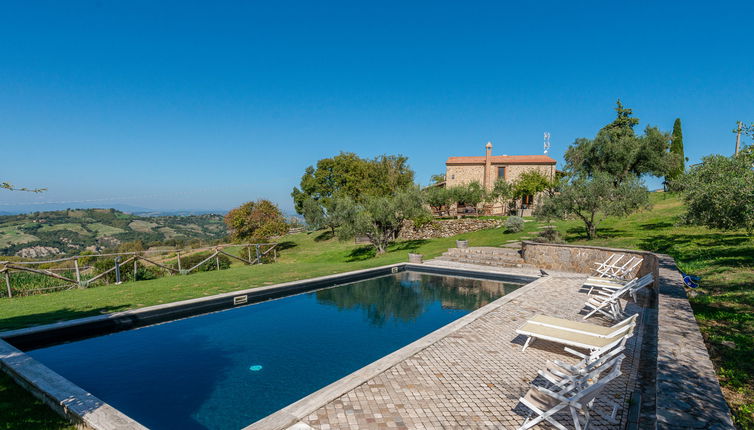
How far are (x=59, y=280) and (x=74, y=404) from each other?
37.1 feet

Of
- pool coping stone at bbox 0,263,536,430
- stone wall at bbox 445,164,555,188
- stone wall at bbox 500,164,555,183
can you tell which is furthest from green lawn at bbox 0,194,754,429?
stone wall at bbox 445,164,555,188

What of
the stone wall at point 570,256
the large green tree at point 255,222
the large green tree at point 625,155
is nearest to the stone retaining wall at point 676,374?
the stone wall at point 570,256

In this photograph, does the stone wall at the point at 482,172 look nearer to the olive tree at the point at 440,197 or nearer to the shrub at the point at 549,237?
the olive tree at the point at 440,197

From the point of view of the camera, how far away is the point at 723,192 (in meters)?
8.61

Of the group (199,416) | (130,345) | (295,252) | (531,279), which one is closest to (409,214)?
(531,279)

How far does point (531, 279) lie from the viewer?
12461 millimetres

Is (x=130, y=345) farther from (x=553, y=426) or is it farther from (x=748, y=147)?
(x=748, y=147)

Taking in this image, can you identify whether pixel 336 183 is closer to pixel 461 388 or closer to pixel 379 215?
pixel 379 215

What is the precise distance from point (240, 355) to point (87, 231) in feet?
203

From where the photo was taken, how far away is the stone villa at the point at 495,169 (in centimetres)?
3815

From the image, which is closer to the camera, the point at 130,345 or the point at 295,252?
the point at 130,345

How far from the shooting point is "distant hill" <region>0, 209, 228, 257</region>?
136 feet

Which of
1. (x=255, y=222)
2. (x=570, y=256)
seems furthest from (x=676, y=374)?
(x=255, y=222)

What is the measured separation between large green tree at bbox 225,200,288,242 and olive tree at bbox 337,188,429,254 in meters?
11.1
